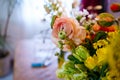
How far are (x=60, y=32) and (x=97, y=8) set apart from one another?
0.93 m

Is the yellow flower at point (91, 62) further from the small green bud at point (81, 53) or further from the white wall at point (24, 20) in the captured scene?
the white wall at point (24, 20)

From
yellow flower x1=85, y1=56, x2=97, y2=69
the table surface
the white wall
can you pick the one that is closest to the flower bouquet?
yellow flower x1=85, y1=56, x2=97, y2=69

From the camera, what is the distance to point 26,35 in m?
2.24

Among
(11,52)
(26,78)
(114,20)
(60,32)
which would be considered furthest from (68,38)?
(11,52)

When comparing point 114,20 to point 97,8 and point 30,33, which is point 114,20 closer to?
point 97,8

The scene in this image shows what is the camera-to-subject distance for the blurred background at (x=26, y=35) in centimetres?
147

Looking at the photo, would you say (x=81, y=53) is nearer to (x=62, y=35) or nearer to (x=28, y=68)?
(x=62, y=35)

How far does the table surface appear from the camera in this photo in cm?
134

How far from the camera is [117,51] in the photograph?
0.61m

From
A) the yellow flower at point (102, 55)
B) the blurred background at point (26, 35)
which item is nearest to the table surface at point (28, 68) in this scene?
the blurred background at point (26, 35)

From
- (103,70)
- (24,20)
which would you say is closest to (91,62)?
(103,70)

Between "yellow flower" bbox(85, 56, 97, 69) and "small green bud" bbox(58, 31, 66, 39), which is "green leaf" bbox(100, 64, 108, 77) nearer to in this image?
"yellow flower" bbox(85, 56, 97, 69)

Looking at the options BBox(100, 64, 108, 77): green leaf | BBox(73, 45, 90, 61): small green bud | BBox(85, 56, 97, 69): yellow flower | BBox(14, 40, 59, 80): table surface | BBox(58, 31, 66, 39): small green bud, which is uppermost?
BBox(58, 31, 66, 39): small green bud

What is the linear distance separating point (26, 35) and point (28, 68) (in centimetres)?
86
